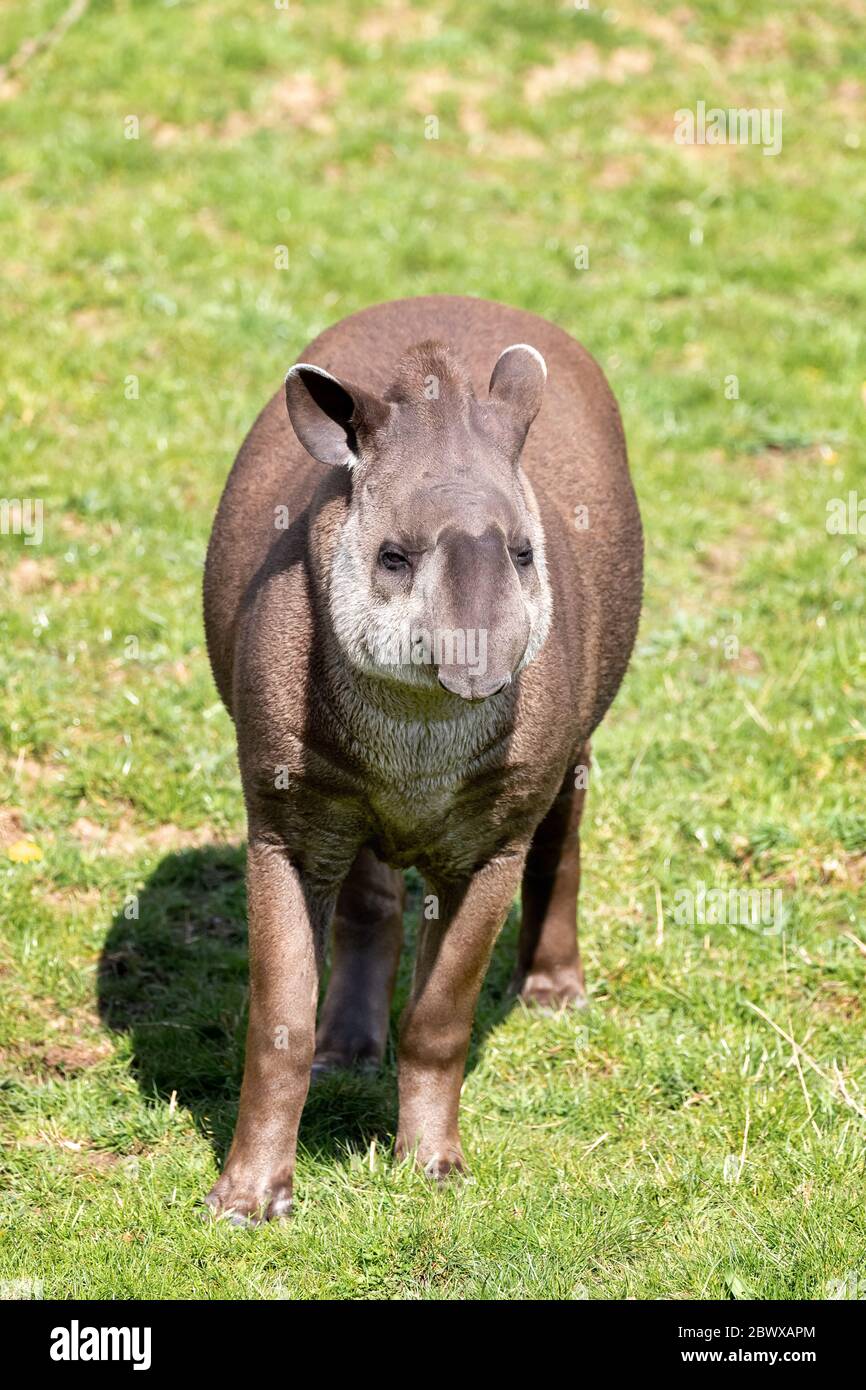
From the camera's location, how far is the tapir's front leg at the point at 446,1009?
17.6 ft

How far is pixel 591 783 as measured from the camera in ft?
24.9

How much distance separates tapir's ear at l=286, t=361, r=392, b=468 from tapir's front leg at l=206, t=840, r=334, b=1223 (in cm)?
115

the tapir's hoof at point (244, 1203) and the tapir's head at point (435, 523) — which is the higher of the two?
the tapir's head at point (435, 523)

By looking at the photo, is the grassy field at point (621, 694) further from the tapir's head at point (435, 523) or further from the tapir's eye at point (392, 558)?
the tapir's eye at point (392, 558)

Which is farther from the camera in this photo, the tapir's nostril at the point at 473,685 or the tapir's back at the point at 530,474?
the tapir's back at the point at 530,474

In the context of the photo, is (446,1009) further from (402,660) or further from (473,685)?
(473,685)

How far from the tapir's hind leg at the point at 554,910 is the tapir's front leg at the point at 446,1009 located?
1034 mm

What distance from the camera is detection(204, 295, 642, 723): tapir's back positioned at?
18.7 ft

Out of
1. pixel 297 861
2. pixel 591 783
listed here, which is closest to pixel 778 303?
pixel 591 783

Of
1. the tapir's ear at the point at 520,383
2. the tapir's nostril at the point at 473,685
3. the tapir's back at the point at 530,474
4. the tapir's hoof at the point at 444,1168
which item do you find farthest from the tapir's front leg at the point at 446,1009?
the tapir's ear at the point at 520,383

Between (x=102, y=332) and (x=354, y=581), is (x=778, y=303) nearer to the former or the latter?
(x=102, y=332)

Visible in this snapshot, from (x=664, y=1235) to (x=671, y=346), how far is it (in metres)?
6.75

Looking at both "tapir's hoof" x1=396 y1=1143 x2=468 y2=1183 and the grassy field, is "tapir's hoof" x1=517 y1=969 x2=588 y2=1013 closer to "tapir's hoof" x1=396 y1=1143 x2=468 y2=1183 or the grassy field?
the grassy field

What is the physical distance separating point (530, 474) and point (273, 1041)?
1.96 meters
